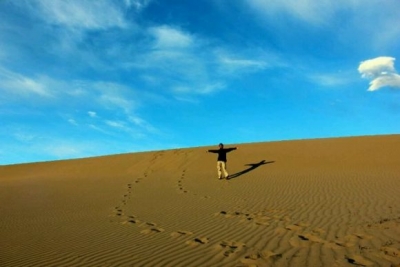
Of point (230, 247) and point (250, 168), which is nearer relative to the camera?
point (230, 247)

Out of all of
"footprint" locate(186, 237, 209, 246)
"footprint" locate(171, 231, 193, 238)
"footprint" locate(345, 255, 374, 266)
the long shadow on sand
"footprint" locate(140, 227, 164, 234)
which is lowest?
"footprint" locate(345, 255, 374, 266)

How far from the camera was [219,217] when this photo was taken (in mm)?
10125

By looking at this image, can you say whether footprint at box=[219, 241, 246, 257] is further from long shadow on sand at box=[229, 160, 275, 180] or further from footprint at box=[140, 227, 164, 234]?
long shadow on sand at box=[229, 160, 275, 180]

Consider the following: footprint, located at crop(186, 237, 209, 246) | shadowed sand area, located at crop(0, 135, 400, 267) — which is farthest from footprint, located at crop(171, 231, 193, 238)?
footprint, located at crop(186, 237, 209, 246)

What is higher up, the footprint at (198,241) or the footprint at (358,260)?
the footprint at (198,241)

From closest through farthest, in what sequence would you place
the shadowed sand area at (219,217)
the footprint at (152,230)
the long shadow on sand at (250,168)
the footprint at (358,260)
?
the footprint at (358,260), the shadowed sand area at (219,217), the footprint at (152,230), the long shadow on sand at (250,168)

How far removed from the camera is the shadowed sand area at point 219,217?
6.55 m

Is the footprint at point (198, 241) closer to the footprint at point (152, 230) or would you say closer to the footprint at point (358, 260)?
the footprint at point (152, 230)

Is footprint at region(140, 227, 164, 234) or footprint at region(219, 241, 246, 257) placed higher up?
footprint at region(140, 227, 164, 234)

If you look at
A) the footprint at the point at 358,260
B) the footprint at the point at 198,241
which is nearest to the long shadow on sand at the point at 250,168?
the footprint at the point at 198,241

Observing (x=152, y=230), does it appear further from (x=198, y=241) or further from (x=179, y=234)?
(x=198, y=241)

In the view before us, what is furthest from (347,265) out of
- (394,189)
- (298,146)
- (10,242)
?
(298,146)

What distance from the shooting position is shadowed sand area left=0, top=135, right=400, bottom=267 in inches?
258

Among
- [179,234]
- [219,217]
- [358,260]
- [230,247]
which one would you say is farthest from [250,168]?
[358,260]
